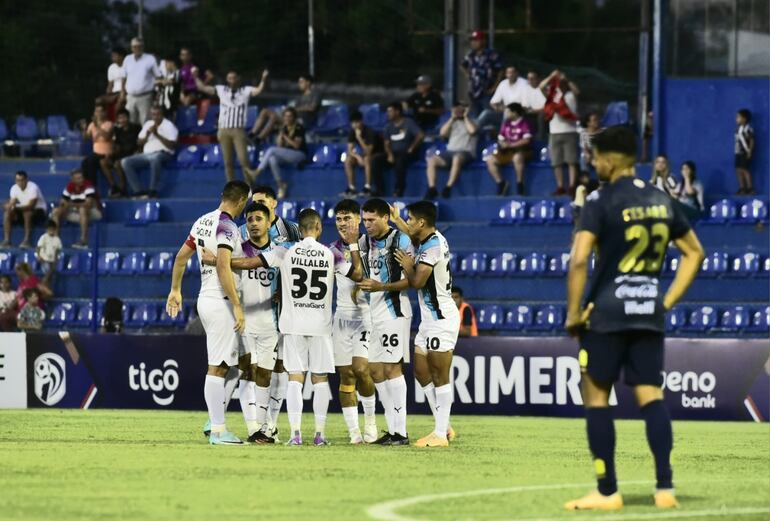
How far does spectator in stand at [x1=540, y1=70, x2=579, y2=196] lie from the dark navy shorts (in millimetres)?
15565

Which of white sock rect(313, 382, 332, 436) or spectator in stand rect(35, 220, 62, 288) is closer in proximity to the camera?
white sock rect(313, 382, 332, 436)

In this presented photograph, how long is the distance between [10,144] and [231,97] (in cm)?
627

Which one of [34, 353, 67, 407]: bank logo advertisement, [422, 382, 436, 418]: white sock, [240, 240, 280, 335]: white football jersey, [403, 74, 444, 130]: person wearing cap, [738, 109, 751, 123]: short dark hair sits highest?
[403, 74, 444, 130]: person wearing cap

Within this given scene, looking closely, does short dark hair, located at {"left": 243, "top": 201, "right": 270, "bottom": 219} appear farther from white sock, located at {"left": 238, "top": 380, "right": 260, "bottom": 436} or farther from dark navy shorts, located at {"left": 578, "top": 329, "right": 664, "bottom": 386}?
dark navy shorts, located at {"left": 578, "top": 329, "right": 664, "bottom": 386}

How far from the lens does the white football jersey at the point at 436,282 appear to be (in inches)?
535

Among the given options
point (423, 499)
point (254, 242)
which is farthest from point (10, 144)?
point (423, 499)

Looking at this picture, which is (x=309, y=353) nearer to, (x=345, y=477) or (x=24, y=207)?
(x=345, y=477)

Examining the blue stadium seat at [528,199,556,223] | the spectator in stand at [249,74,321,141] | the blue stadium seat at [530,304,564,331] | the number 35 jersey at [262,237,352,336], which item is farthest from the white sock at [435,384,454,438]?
the spectator in stand at [249,74,321,141]

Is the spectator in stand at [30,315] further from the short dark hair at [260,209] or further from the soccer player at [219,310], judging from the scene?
the short dark hair at [260,209]

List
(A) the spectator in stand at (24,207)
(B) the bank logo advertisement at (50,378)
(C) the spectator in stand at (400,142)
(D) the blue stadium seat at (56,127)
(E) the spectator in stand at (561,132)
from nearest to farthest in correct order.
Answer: (B) the bank logo advertisement at (50,378) → (E) the spectator in stand at (561,132) → (C) the spectator in stand at (400,142) → (A) the spectator in stand at (24,207) → (D) the blue stadium seat at (56,127)

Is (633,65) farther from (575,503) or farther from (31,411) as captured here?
(575,503)

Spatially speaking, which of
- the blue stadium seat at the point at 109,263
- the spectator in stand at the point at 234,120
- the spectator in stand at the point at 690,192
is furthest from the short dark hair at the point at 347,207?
the spectator in stand at the point at 234,120

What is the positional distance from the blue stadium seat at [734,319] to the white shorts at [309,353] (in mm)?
10180

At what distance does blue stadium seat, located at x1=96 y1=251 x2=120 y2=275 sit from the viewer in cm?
2556
